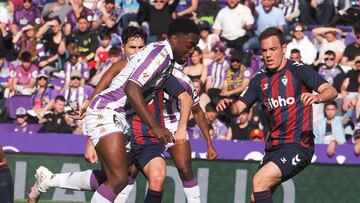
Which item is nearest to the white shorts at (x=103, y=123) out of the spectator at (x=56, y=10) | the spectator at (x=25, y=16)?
the spectator at (x=56, y=10)

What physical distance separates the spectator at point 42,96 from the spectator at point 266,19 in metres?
3.54

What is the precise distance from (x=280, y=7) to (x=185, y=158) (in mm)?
8710

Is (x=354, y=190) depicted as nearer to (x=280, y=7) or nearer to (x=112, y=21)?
(x=280, y=7)

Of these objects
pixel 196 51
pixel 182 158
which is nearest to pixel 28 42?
pixel 196 51

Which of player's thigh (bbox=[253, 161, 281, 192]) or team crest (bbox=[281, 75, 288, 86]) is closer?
player's thigh (bbox=[253, 161, 281, 192])

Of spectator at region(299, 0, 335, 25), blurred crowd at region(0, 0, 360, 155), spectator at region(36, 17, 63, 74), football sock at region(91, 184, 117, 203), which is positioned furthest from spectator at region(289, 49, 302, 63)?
football sock at region(91, 184, 117, 203)

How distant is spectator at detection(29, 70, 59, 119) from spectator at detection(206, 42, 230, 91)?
279cm

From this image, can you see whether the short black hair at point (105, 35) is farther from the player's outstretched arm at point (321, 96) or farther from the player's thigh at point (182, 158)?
the player's outstretched arm at point (321, 96)

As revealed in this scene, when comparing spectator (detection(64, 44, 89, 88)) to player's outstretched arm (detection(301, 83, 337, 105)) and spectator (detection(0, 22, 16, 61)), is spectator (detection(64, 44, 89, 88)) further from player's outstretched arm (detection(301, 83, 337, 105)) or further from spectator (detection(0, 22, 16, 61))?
player's outstretched arm (detection(301, 83, 337, 105))

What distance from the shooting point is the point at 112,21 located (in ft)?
65.6

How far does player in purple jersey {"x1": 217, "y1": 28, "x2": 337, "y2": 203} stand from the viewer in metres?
9.67

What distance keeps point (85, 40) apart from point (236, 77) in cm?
358

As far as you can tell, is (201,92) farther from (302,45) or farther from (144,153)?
(144,153)

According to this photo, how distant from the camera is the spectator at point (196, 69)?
17.6 meters
